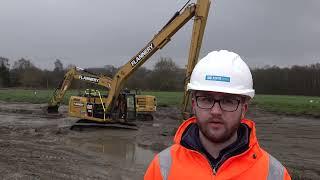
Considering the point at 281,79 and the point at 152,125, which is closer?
the point at 152,125

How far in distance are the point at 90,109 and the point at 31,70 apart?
7310 centimetres

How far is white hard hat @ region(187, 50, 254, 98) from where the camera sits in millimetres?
2492

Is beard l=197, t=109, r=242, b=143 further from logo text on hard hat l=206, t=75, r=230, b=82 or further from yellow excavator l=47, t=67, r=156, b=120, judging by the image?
yellow excavator l=47, t=67, r=156, b=120

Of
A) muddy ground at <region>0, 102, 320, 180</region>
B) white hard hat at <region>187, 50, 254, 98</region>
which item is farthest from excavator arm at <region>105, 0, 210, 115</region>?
white hard hat at <region>187, 50, 254, 98</region>

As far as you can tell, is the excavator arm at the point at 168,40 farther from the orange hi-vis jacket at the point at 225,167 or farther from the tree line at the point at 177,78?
the tree line at the point at 177,78

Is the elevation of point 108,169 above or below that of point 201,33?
below

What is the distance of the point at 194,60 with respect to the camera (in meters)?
16.6

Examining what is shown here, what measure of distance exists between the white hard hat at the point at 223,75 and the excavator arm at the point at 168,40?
11664 mm

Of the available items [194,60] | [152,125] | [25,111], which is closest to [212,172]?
[194,60]

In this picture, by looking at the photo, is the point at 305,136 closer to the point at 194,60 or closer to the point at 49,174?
the point at 194,60

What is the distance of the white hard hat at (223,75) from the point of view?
249cm

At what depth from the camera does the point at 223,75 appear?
251 centimetres

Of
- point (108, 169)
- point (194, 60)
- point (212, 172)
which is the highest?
point (194, 60)

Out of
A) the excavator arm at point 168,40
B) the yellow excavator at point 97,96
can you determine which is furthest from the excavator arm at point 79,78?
the excavator arm at point 168,40
